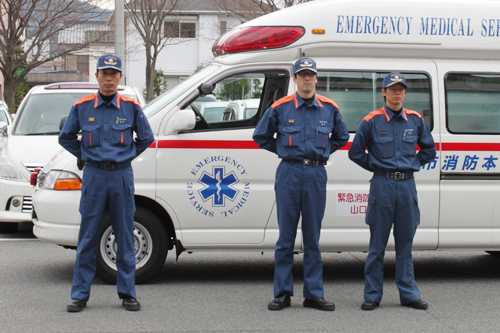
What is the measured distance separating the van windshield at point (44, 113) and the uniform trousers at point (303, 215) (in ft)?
16.9

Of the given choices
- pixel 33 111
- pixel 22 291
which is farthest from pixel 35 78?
pixel 22 291

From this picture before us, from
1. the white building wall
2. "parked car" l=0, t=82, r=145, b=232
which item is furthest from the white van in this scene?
the white building wall

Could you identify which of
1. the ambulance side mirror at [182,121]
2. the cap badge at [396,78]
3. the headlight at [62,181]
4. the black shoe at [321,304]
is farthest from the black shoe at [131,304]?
the cap badge at [396,78]

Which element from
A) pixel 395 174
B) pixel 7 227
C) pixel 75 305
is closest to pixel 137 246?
pixel 75 305

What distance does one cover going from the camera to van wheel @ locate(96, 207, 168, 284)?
6.12m

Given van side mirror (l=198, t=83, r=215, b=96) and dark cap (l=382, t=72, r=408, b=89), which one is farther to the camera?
van side mirror (l=198, t=83, r=215, b=96)

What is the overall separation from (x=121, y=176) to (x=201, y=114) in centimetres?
122

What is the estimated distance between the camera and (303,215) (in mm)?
5465

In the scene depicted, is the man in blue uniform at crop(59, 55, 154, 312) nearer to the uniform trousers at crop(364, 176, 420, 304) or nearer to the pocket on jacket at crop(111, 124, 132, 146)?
the pocket on jacket at crop(111, 124, 132, 146)

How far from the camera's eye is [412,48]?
20.9ft

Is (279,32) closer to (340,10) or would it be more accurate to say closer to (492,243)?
(340,10)

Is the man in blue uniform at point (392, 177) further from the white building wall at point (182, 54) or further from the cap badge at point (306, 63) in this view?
the white building wall at point (182, 54)

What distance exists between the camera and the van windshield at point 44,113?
9.58m

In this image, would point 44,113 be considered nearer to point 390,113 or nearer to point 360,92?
point 360,92
